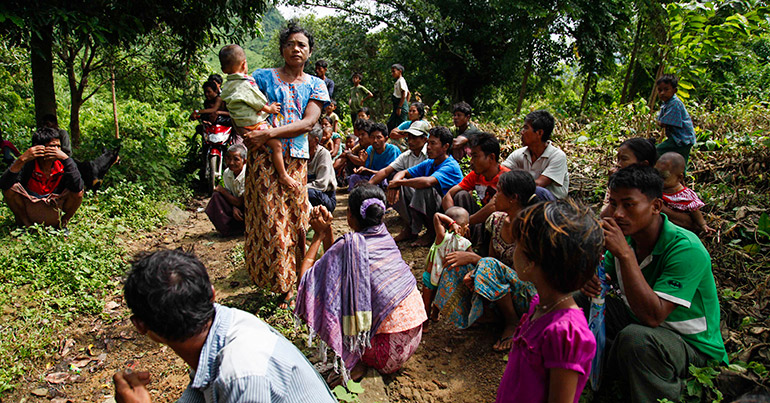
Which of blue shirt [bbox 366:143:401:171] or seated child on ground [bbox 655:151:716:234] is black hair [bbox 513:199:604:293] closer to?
seated child on ground [bbox 655:151:716:234]

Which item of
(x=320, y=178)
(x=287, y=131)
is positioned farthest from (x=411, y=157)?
(x=287, y=131)

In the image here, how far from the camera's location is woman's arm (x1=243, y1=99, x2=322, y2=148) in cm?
311

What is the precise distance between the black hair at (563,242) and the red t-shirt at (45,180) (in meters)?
5.18

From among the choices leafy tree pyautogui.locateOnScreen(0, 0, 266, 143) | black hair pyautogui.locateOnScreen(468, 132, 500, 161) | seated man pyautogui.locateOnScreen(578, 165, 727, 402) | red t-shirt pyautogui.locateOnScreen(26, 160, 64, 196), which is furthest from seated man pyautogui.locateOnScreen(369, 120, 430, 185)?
leafy tree pyautogui.locateOnScreen(0, 0, 266, 143)

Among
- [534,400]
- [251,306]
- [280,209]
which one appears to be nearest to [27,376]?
[251,306]

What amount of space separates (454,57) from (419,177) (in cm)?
882

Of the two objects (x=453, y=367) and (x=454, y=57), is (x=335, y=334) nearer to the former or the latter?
(x=453, y=367)

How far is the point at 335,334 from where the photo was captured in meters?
2.60

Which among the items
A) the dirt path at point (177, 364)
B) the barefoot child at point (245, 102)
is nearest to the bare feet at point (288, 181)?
the barefoot child at point (245, 102)

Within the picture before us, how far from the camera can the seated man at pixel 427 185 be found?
4816mm

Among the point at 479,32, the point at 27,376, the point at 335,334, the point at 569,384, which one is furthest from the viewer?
the point at 479,32

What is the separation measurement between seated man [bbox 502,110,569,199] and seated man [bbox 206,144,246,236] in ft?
10.5

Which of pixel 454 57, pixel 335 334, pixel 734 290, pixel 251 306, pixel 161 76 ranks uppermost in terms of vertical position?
pixel 454 57

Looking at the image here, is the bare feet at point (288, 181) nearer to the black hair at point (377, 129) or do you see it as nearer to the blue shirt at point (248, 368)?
the blue shirt at point (248, 368)
